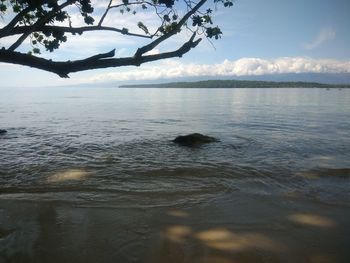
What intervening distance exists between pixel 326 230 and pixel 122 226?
4.05m

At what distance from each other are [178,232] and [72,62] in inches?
182

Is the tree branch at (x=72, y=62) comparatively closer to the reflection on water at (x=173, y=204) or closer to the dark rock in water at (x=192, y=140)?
the reflection on water at (x=173, y=204)

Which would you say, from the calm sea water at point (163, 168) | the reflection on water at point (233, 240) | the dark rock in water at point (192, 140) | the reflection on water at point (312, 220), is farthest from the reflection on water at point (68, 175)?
the dark rock in water at point (192, 140)

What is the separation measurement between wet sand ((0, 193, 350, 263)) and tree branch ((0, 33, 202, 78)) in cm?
→ 323

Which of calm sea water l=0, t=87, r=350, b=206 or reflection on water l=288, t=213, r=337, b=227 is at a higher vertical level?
reflection on water l=288, t=213, r=337, b=227

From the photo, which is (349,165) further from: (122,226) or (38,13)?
(38,13)

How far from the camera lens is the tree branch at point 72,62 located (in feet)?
25.7

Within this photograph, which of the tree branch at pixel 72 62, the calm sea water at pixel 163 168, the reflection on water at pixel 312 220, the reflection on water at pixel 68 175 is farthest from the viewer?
the reflection on water at pixel 68 175

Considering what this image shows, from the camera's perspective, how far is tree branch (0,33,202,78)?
7.84 metres

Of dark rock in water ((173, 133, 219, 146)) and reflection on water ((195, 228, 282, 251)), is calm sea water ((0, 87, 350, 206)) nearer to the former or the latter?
dark rock in water ((173, 133, 219, 146))

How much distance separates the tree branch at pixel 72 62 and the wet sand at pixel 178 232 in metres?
3.23

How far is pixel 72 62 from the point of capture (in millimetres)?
8094

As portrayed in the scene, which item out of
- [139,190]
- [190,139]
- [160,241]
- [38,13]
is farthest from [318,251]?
[190,139]

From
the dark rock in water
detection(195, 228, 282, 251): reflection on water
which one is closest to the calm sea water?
the dark rock in water
